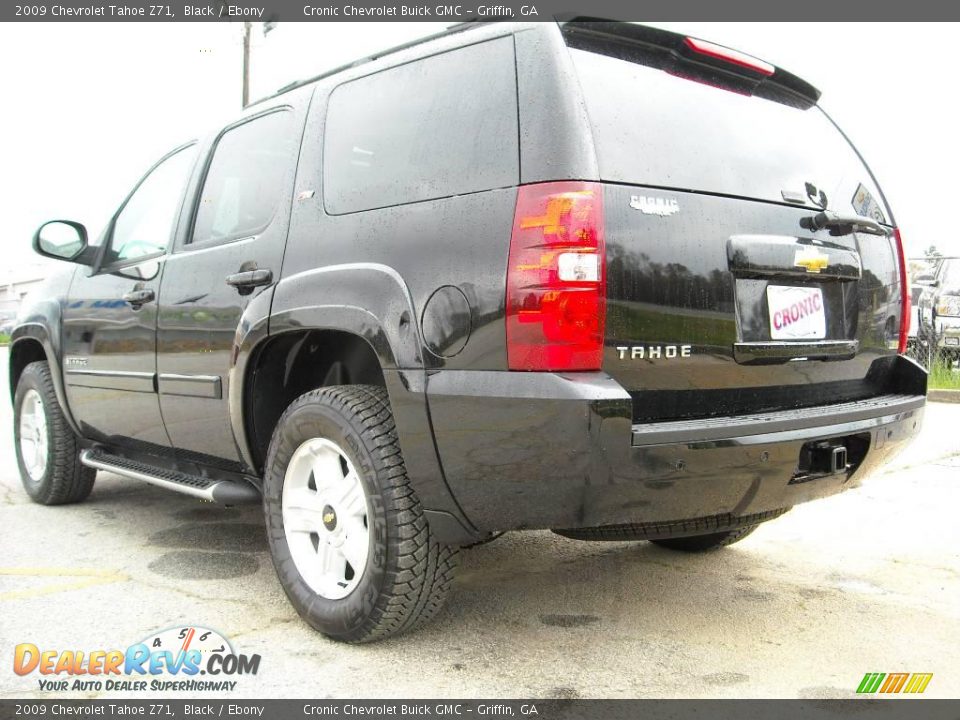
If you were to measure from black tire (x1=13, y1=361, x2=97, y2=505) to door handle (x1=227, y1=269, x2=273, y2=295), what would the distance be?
1998mm

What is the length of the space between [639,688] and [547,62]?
1.80 m

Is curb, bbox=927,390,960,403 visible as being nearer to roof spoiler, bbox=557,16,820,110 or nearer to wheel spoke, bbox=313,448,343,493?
roof spoiler, bbox=557,16,820,110

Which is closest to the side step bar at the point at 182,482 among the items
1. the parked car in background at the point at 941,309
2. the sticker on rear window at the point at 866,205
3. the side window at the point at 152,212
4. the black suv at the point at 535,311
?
the black suv at the point at 535,311

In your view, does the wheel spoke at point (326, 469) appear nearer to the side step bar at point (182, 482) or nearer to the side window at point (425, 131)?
the side step bar at point (182, 482)

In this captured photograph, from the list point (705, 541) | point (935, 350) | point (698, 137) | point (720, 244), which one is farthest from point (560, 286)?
point (935, 350)

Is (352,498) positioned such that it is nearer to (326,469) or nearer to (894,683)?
(326,469)

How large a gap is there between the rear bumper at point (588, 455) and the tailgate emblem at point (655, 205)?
0.50 metres

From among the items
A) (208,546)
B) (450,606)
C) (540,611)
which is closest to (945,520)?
(540,611)

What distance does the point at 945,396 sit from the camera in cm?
891

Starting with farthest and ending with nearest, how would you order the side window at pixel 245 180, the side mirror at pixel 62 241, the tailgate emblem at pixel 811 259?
the side mirror at pixel 62 241, the side window at pixel 245 180, the tailgate emblem at pixel 811 259

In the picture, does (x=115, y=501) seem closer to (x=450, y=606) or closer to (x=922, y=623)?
(x=450, y=606)

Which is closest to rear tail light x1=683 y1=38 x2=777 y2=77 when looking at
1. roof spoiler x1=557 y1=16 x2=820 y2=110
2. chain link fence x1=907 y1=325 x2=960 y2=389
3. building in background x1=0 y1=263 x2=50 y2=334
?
roof spoiler x1=557 y1=16 x2=820 y2=110

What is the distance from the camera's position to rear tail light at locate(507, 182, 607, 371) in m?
2.29

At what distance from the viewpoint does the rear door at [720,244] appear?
95.1 inches
